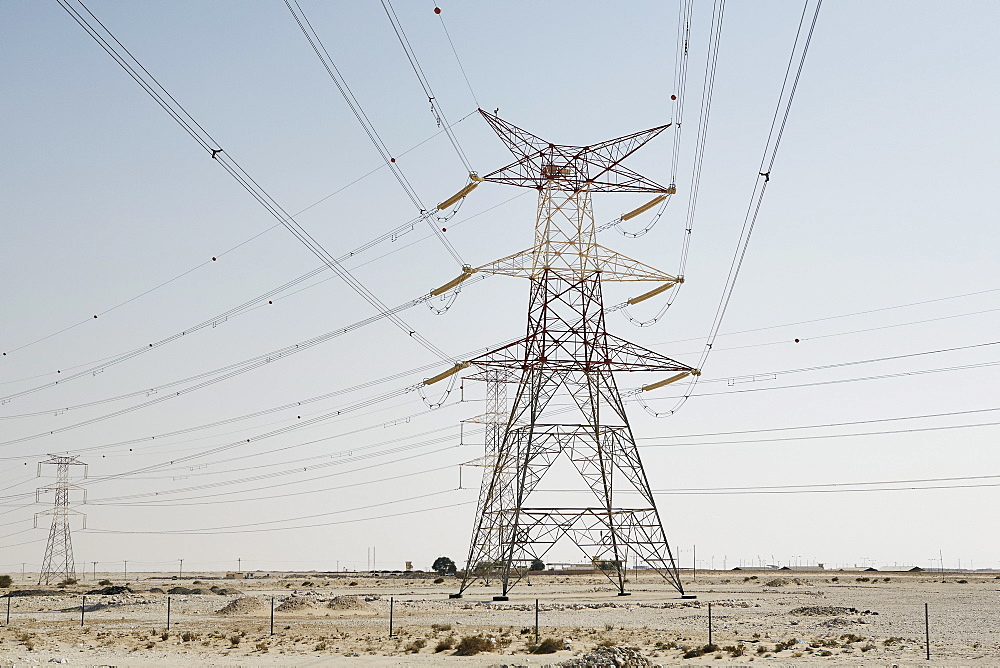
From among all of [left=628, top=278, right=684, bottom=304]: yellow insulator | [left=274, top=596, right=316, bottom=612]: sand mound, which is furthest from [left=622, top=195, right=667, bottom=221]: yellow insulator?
[left=274, top=596, right=316, bottom=612]: sand mound

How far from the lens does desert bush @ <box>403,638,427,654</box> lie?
134 feet

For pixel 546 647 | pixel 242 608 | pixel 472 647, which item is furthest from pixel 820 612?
pixel 242 608

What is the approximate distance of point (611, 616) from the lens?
56.9 m

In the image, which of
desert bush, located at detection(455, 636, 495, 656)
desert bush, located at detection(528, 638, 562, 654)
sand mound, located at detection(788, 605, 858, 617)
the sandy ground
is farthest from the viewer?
sand mound, located at detection(788, 605, 858, 617)

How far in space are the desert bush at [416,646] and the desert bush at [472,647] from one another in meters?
1.64

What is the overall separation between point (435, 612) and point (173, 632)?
1646cm

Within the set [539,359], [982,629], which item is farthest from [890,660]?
[539,359]

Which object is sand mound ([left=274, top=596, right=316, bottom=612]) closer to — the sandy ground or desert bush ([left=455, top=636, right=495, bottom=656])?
the sandy ground

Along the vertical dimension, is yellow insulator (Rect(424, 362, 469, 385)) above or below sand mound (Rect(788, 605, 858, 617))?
above

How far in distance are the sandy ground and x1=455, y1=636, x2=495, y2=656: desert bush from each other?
1.85ft

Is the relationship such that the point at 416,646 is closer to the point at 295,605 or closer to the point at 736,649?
the point at 736,649

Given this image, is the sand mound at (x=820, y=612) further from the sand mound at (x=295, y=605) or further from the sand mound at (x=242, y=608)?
the sand mound at (x=242, y=608)

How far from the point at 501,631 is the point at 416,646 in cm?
654

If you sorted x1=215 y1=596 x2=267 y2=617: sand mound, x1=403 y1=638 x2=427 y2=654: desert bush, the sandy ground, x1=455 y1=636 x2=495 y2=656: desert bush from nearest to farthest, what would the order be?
the sandy ground
x1=455 y1=636 x2=495 y2=656: desert bush
x1=403 y1=638 x2=427 y2=654: desert bush
x1=215 y1=596 x2=267 y2=617: sand mound
